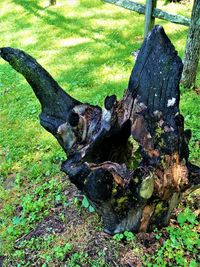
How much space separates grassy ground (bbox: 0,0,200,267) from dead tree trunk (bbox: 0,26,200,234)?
1.23ft

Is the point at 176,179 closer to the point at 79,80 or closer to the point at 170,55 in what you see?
the point at 170,55

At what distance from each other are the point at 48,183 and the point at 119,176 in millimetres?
1884

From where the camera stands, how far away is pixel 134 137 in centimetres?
357

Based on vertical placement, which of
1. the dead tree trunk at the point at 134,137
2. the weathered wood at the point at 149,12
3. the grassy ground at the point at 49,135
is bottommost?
the grassy ground at the point at 49,135

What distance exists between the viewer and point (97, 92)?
23.0ft

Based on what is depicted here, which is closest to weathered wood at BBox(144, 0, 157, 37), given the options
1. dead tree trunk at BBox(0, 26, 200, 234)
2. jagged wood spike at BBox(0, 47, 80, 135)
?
dead tree trunk at BBox(0, 26, 200, 234)

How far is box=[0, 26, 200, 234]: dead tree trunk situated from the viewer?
3.45 meters

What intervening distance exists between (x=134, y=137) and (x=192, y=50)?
11.0 ft

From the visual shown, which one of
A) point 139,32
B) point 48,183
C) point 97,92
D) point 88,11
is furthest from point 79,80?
point 88,11

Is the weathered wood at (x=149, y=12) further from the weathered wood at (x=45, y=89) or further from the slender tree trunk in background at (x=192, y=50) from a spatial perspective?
the weathered wood at (x=45, y=89)

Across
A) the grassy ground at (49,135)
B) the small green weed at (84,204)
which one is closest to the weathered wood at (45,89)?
the small green weed at (84,204)

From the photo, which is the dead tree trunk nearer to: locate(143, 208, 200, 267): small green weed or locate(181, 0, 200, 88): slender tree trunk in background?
locate(143, 208, 200, 267): small green weed

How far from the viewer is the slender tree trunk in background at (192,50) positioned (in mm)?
6098

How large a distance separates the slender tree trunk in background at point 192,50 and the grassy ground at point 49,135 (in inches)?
9.6
